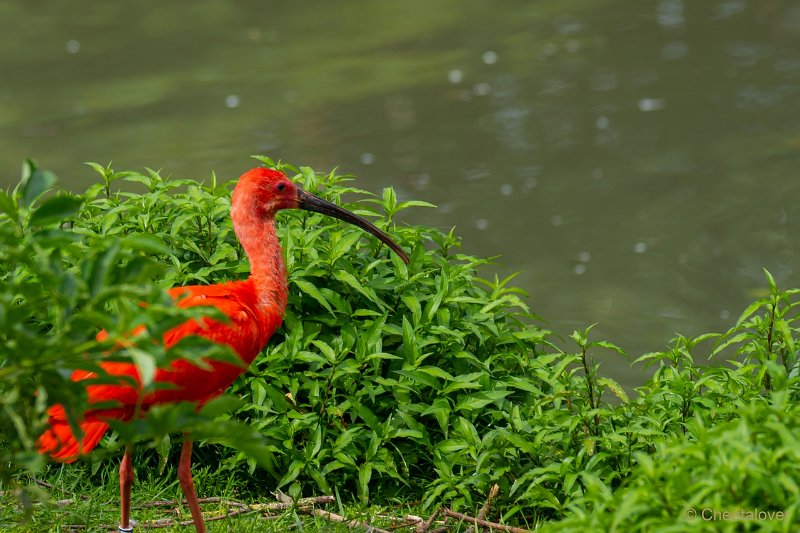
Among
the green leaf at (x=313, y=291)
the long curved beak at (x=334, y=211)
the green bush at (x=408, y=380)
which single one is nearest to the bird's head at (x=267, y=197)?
the long curved beak at (x=334, y=211)

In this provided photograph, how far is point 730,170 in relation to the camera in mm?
9406

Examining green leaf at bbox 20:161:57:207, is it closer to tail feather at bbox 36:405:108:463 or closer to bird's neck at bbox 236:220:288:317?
tail feather at bbox 36:405:108:463

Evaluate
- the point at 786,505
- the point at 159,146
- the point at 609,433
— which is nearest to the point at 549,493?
the point at 609,433

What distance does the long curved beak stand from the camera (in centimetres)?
497

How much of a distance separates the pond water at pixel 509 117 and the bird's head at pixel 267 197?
286 cm

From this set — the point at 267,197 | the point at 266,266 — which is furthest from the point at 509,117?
the point at 266,266

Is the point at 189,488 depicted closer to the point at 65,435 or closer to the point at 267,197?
the point at 65,435

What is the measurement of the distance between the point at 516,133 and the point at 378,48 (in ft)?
8.58

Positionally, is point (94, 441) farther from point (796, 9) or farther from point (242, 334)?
point (796, 9)

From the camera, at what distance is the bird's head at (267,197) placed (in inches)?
188

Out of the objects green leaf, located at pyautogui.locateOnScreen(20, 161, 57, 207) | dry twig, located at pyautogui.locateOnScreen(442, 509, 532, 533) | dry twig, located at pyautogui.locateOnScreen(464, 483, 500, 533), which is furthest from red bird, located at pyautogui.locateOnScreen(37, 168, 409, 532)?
green leaf, located at pyautogui.locateOnScreen(20, 161, 57, 207)

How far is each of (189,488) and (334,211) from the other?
1.35m

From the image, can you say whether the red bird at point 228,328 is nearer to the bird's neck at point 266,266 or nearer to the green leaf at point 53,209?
the bird's neck at point 266,266

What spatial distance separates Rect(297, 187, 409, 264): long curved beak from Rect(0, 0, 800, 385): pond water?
2531 mm
